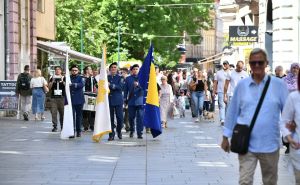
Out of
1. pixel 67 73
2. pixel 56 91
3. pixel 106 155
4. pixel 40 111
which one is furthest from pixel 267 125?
pixel 40 111

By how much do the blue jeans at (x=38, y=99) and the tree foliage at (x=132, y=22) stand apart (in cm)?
3316

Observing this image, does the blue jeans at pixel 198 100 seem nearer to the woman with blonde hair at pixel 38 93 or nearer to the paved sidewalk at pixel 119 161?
the woman with blonde hair at pixel 38 93

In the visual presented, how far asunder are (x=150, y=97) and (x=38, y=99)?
881cm

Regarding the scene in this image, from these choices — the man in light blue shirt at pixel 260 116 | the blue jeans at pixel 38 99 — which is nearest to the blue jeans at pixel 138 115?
the blue jeans at pixel 38 99

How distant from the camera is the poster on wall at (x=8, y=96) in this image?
28.2m

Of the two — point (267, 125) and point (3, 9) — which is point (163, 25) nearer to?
point (3, 9)

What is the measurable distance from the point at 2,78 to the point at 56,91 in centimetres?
986

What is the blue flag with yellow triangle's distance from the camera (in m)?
19.1

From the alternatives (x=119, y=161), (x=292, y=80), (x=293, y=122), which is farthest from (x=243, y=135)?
(x=292, y=80)

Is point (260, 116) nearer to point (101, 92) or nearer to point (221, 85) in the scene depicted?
point (101, 92)

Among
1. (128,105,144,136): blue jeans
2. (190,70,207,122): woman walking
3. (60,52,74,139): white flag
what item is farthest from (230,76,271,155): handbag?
(190,70,207,122): woman walking

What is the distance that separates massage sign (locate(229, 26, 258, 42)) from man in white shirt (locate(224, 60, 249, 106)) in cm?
1110

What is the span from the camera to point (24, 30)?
35.3m

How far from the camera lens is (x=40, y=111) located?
91.0 ft
